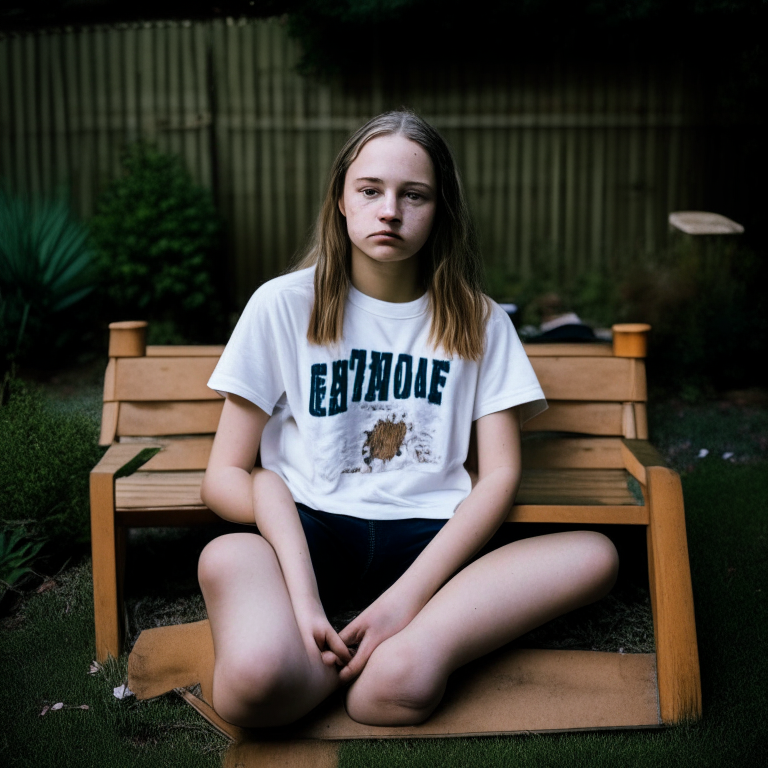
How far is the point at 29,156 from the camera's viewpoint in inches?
235

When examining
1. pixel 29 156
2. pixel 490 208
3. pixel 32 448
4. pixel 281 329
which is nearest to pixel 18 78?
pixel 29 156

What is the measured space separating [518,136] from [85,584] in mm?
4769

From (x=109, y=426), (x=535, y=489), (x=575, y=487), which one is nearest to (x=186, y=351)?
(x=109, y=426)

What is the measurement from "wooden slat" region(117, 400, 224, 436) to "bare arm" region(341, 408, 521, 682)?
977 mm

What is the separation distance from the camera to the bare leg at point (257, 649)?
161 centimetres

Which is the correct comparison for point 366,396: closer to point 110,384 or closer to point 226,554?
point 226,554

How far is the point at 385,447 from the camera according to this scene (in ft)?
6.70

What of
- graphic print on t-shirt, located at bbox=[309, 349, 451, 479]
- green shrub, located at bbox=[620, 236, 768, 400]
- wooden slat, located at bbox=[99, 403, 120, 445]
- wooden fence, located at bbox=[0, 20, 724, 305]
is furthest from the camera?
wooden fence, located at bbox=[0, 20, 724, 305]

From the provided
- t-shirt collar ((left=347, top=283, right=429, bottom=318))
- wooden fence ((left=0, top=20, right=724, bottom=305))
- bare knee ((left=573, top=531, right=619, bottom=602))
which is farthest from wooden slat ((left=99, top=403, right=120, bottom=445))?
wooden fence ((left=0, top=20, right=724, bottom=305))

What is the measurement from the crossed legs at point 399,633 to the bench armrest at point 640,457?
0.23m

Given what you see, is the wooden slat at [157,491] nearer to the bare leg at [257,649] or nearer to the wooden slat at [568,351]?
the bare leg at [257,649]

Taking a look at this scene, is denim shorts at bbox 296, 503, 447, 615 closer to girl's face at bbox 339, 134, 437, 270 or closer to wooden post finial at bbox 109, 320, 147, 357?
girl's face at bbox 339, 134, 437, 270

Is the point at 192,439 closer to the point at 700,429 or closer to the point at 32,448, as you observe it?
the point at 32,448

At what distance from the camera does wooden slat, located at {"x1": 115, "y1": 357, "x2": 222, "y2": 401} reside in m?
2.54
